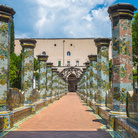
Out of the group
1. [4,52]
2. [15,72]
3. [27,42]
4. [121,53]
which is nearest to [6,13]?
[4,52]

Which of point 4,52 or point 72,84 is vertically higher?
point 4,52

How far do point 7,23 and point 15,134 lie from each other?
383cm

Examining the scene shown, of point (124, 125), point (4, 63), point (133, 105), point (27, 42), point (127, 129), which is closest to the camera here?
point (127, 129)

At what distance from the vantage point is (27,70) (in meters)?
10.8

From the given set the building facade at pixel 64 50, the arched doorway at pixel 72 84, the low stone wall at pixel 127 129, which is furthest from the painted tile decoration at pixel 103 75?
the building facade at pixel 64 50

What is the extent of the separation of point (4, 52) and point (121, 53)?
157 inches

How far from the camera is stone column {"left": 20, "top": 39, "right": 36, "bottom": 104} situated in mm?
10688

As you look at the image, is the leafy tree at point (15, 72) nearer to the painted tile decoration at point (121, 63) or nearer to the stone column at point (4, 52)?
the stone column at point (4, 52)

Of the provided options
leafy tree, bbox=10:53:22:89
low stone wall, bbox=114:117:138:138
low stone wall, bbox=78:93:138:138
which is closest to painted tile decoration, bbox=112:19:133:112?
low stone wall, bbox=78:93:138:138

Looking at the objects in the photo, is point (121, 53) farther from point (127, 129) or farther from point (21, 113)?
point (21, 113)

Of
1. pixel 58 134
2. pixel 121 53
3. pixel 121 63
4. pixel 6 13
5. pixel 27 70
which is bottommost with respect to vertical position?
pixel 58 134

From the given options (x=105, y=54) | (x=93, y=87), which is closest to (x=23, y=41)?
(x=105, y=54)

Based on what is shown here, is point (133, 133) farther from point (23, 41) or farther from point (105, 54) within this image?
point (23, 41)

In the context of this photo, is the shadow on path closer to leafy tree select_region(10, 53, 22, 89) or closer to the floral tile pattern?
the floral tile pattern
